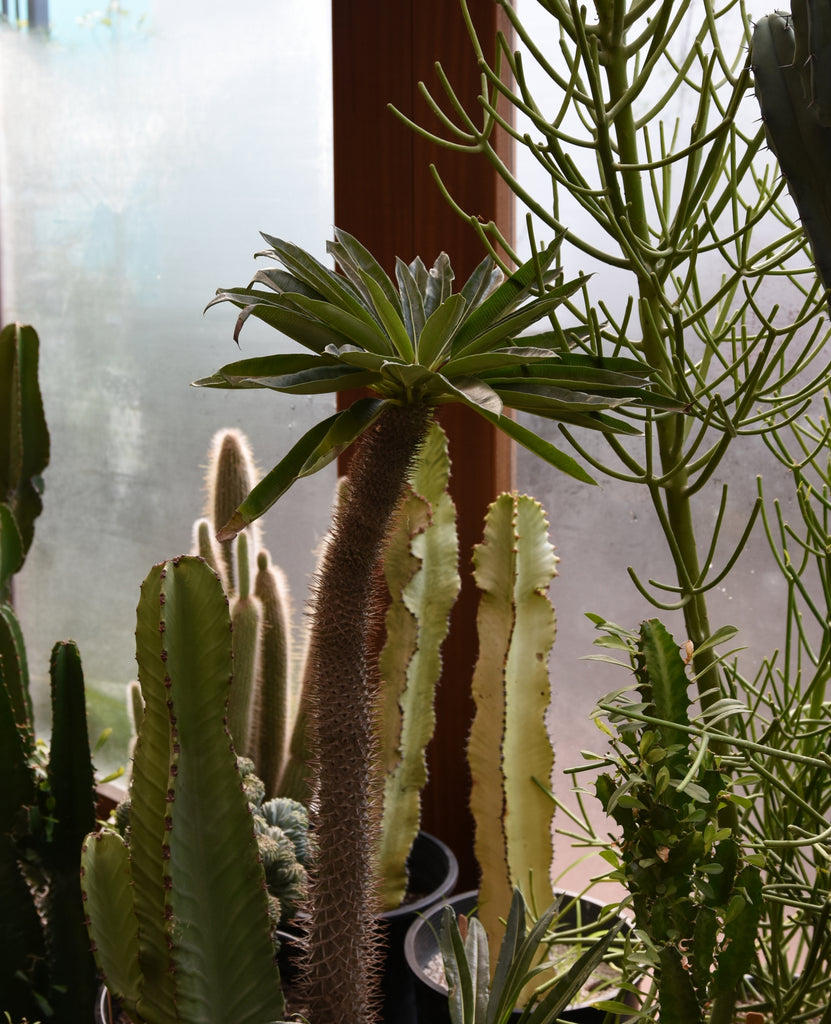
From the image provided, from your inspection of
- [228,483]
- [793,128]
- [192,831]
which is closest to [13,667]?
[228,483]

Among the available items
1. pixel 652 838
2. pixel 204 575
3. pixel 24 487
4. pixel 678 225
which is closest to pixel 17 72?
pixel 24 487

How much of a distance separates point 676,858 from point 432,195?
2.74 feet

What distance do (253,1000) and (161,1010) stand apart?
8 centimetres

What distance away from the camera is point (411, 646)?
3.34ft

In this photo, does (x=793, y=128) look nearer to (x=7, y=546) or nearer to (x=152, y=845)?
(x=152, y=845)

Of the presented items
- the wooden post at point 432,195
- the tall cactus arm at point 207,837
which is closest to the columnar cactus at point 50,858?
the tall cactus arm at point 207,837

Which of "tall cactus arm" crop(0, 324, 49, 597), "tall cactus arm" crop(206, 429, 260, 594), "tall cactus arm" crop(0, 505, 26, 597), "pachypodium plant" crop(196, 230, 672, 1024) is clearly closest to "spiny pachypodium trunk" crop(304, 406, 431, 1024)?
"pachypodium plant" crop(196, 230, 672, 1024)

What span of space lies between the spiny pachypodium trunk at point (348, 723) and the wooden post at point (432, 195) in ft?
1.61

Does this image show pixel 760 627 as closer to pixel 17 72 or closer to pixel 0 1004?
pixel 0 1004

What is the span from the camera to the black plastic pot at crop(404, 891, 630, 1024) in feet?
2.61

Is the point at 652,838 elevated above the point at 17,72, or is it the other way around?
the point at 17,72

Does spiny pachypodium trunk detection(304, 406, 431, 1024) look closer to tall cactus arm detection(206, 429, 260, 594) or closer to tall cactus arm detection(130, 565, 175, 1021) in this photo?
tall cactus arm detection(130, 565, 175, 1021)

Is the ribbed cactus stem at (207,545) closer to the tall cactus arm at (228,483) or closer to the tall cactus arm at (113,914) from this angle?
the tall cactus arm at (228,483)

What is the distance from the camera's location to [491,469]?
44.1 inches
